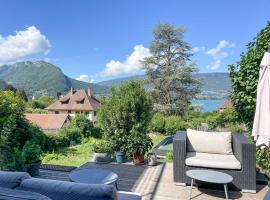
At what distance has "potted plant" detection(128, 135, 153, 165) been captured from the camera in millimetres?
6535

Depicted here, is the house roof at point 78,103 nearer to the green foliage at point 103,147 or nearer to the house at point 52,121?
the house at point 52,121

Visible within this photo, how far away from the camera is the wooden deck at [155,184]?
173 inches

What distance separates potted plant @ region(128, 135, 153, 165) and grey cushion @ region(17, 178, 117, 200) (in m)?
4.50

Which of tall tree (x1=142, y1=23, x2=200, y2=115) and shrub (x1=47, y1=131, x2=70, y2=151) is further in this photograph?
tall tree (x1=142, y1=23, x2=200, y2=115)

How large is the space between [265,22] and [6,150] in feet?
20.5

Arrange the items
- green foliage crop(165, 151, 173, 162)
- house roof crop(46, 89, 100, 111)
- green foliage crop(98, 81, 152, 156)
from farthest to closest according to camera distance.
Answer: house roof crop(46, 89, 100, 111) → green foliage crop(98, 81, 152, 156) → green foliage crop(165, 151, 173, 162)

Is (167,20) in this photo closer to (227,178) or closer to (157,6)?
(157,6)

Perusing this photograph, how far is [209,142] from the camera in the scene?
17.9ft

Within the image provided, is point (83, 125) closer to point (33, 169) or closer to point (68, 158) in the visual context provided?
point (68, 158)

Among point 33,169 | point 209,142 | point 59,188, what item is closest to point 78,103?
point 33,169

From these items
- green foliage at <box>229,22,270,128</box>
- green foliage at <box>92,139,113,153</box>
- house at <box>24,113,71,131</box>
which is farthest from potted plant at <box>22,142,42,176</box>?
house at <box>24,113,71,131</box>

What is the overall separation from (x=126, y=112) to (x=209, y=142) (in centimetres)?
272

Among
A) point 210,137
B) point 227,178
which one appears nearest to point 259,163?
point 210,137

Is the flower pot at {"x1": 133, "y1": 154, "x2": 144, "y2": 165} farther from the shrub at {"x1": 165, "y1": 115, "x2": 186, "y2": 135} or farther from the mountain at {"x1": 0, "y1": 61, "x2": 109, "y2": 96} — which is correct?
the mountain at {"x1": 0, "y1": 61, "x2": 109, "y2": 96}
